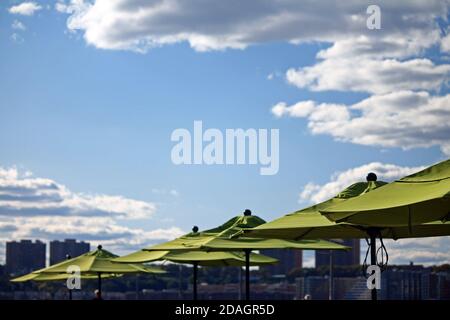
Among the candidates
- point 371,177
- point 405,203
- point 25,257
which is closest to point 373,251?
point 371,177

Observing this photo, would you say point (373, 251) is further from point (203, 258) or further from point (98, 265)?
point (98, 265)

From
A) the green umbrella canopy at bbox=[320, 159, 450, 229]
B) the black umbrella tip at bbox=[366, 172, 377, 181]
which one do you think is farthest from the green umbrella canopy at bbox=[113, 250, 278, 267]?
the green umbrella canopy at bbox=[320, 159, 450, 229]

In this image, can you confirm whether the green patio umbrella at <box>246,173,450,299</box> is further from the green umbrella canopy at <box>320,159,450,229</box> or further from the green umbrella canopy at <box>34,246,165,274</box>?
the green umbrella canopy at <box>34,246,165,274</box>

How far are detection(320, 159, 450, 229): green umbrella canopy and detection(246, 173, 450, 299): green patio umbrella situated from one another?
194 cm

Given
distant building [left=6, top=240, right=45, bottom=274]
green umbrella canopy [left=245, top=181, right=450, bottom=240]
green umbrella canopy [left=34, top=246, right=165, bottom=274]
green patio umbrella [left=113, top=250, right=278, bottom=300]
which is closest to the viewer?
green umbrella canopy [left=245, top=181, right=450, bottom=240]

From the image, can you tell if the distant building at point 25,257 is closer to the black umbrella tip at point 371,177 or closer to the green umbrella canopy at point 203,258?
the green umbrella canopy at point 203,258

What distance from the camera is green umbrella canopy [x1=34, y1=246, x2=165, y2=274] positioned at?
78.6 ft

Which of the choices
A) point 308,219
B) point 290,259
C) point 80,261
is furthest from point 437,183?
point 290,259

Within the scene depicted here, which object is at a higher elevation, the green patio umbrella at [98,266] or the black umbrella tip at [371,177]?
the black umbrella tip at [371,177]

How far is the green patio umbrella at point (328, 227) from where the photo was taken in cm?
1372

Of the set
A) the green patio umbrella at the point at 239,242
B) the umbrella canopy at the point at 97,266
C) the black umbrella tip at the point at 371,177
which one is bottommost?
the umbrella canopy at the point at 97,266

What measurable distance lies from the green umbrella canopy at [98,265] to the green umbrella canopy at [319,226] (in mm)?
10051

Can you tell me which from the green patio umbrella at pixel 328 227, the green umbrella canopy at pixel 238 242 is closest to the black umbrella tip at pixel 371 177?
the green patio umbrella at pixel 328 227
